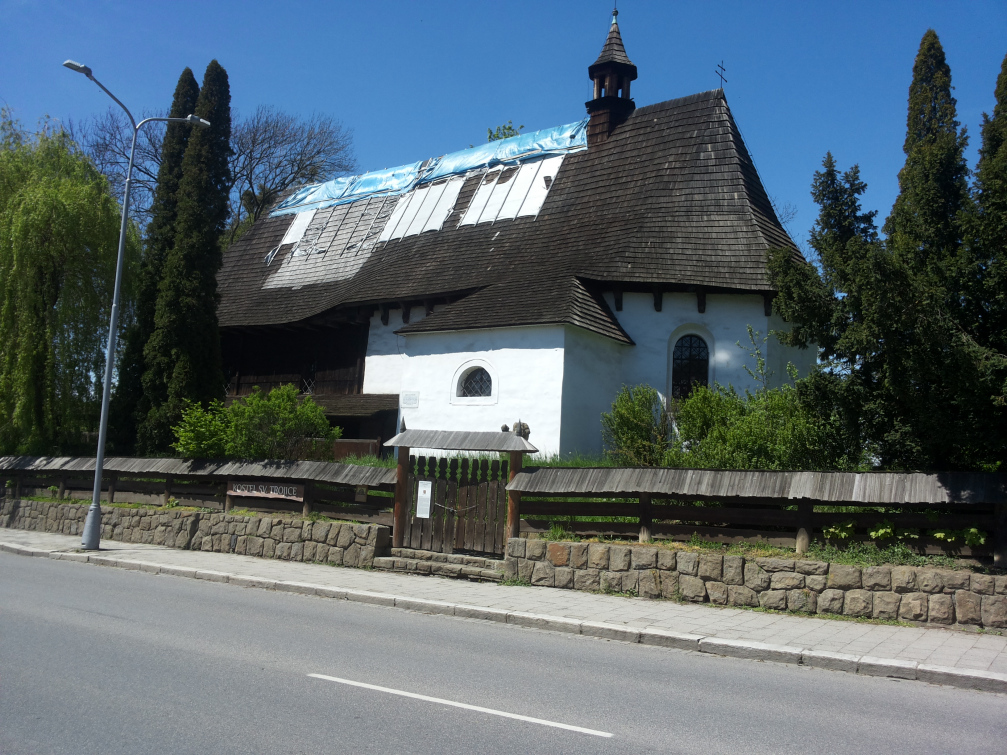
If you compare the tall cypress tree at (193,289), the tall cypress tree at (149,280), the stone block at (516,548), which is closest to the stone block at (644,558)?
the stone block at (516,548)

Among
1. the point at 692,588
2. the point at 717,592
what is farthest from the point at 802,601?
the point at 692,588

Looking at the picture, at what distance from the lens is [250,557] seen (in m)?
14.1

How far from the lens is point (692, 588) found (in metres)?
9.98

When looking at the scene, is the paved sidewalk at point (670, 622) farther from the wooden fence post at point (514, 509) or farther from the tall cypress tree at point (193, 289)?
the tall cypress tree at point (193, 289)

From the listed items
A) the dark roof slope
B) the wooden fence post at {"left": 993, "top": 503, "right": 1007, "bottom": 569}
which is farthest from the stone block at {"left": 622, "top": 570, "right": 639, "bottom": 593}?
the dark roof slope

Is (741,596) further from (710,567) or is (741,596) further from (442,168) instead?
(442,168)

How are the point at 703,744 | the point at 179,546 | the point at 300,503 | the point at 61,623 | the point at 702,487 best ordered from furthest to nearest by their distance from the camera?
the point at 179,546
the point at 300,503
the point at 702,487
the point at 61,623
the point at 703,744

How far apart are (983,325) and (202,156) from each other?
17.1 metres

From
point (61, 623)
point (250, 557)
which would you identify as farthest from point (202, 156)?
point (61, 623)

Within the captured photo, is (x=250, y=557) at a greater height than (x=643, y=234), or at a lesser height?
lesser

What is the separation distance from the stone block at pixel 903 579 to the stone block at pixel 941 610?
23cm

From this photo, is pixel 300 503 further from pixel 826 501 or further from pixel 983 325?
pixel 983 325

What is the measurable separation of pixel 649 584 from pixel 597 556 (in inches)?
32.3

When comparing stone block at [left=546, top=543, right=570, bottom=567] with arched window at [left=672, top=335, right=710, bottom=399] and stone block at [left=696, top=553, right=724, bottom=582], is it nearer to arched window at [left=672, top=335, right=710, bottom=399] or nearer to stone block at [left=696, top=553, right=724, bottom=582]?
stone block at [left=696, top=553, right=724, bottom=582]
